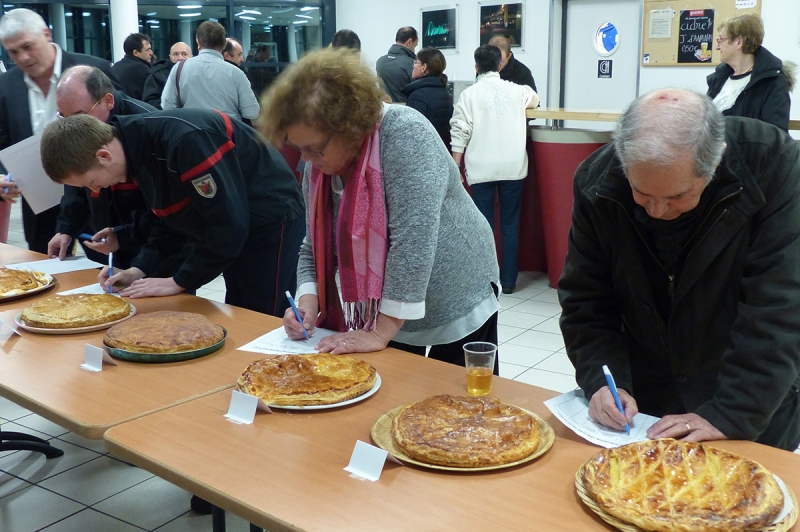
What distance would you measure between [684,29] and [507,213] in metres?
3.23

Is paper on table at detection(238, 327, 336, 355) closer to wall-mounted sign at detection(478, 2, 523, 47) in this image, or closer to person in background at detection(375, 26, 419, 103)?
person in background at detection(375, 26, 419, 103)

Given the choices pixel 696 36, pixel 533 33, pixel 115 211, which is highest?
pixel 533 33

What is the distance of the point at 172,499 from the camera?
2.62 meters

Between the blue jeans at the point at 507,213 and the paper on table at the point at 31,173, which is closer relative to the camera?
the paper on table at the point at 31,173

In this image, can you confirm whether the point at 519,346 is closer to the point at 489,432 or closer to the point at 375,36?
the point at 489,432

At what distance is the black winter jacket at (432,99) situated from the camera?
5.18 m

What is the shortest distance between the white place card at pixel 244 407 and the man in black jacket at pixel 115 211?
3.66 ft

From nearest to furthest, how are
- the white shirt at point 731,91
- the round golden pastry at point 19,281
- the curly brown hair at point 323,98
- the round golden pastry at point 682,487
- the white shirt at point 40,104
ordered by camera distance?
the round golden pastry at point 682,487, the curly brown hair at point 323,98, the round golden pastry at point 19,281, the white shirt at point 40,104, the white shirt at point 731,91

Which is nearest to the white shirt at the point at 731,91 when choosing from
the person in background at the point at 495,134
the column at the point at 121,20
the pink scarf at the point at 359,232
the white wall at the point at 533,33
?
the white wall at the point at 533,33

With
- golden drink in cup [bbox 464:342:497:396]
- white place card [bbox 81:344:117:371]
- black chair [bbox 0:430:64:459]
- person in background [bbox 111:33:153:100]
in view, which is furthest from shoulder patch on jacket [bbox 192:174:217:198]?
person in background [bbox 111:33:153:100]

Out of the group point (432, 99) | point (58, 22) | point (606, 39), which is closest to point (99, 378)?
point (432, 99)

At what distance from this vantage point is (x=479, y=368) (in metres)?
1.63

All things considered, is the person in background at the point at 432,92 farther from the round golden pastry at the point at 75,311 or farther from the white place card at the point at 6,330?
the white place card at the point at 6,330

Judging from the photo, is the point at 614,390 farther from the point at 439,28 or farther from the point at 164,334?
the point at 439,28
